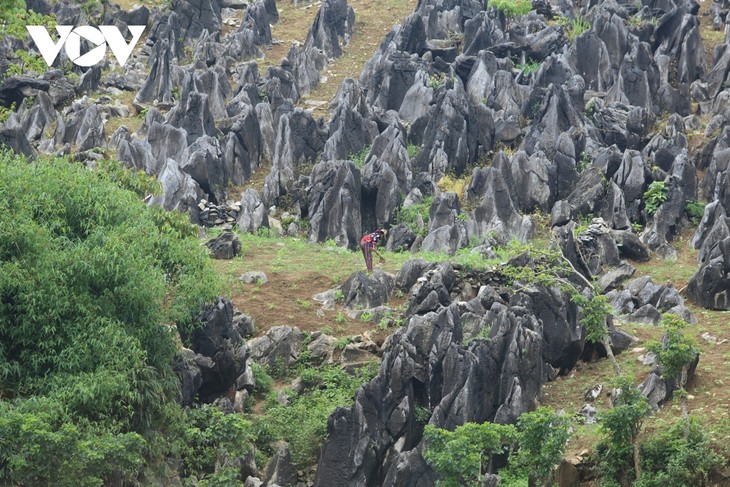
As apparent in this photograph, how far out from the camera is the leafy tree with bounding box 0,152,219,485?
84.6 feet

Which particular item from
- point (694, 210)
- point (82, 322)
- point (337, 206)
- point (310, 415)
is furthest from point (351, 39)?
point (82, 322)

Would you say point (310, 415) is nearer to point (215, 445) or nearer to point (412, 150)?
point (215, 445)

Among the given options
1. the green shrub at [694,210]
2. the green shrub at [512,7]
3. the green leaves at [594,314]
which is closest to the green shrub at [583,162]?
the green shrub at [694,210]

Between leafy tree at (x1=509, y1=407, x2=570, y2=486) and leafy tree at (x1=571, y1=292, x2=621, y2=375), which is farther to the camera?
leafy tree at (x1=571, y1=292, x2=621, y2=375)

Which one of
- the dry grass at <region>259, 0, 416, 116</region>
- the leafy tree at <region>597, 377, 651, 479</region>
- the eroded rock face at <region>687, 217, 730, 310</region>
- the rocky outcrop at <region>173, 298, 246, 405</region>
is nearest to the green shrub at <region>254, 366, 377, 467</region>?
the rocky outcrop at <region>173, 298, 246, 405</region>

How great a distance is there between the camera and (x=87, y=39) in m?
67.6

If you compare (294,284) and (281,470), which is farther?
(294,284)

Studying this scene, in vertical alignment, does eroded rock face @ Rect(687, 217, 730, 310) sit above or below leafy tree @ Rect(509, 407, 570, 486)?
below

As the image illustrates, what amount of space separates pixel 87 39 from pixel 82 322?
4128cm

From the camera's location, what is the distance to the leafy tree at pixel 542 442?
26719 mm

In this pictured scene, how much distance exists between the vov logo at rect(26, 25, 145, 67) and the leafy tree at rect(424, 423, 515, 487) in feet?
137

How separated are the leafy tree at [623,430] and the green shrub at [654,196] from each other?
63.9 feet

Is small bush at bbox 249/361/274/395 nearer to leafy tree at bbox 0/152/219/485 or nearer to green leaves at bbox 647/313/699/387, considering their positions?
leafy tree at bbox 0/152/219/485

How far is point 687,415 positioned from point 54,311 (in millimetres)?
13335
